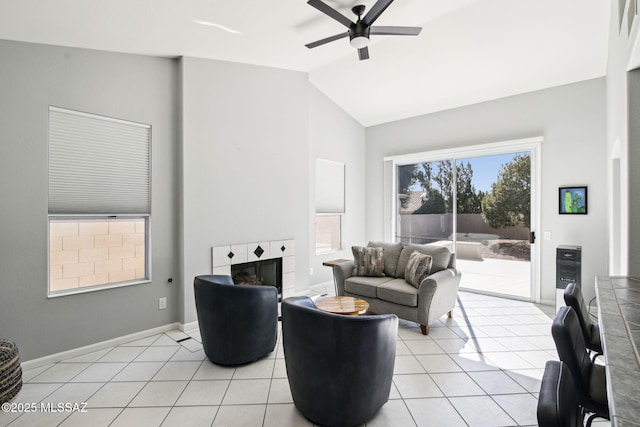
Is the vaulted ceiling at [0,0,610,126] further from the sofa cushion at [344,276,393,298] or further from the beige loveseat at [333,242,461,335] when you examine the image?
the sofa cushion at [344,276,393,298]

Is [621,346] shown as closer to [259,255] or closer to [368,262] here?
[368,262]

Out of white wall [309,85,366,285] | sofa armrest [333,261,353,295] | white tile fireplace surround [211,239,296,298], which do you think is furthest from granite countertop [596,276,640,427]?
white wall [309,85,366,285]

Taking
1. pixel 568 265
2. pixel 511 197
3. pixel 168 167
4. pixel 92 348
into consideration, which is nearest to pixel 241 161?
pixel 168 167

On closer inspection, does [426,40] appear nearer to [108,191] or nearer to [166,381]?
[108,191]

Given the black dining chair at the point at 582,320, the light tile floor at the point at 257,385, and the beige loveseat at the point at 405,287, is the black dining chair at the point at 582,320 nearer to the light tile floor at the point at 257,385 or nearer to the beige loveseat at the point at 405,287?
the light tile floor at the point at 257,385

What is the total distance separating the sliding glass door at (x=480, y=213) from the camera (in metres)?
4.87

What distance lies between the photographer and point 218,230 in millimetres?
3992

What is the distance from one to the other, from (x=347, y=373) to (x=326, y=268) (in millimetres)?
3876

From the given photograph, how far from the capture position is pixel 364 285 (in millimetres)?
4066

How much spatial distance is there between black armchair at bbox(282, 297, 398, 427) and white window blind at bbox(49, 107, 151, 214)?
2.39m

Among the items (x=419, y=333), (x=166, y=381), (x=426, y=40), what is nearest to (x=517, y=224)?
(x=419, y=333)

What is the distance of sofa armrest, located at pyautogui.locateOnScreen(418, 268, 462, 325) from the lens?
139 inches

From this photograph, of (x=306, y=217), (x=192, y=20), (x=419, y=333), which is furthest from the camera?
(x=306, y=217)

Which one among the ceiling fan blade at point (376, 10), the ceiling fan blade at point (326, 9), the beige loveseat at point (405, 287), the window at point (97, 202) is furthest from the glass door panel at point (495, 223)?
the window at point (97, 202)
